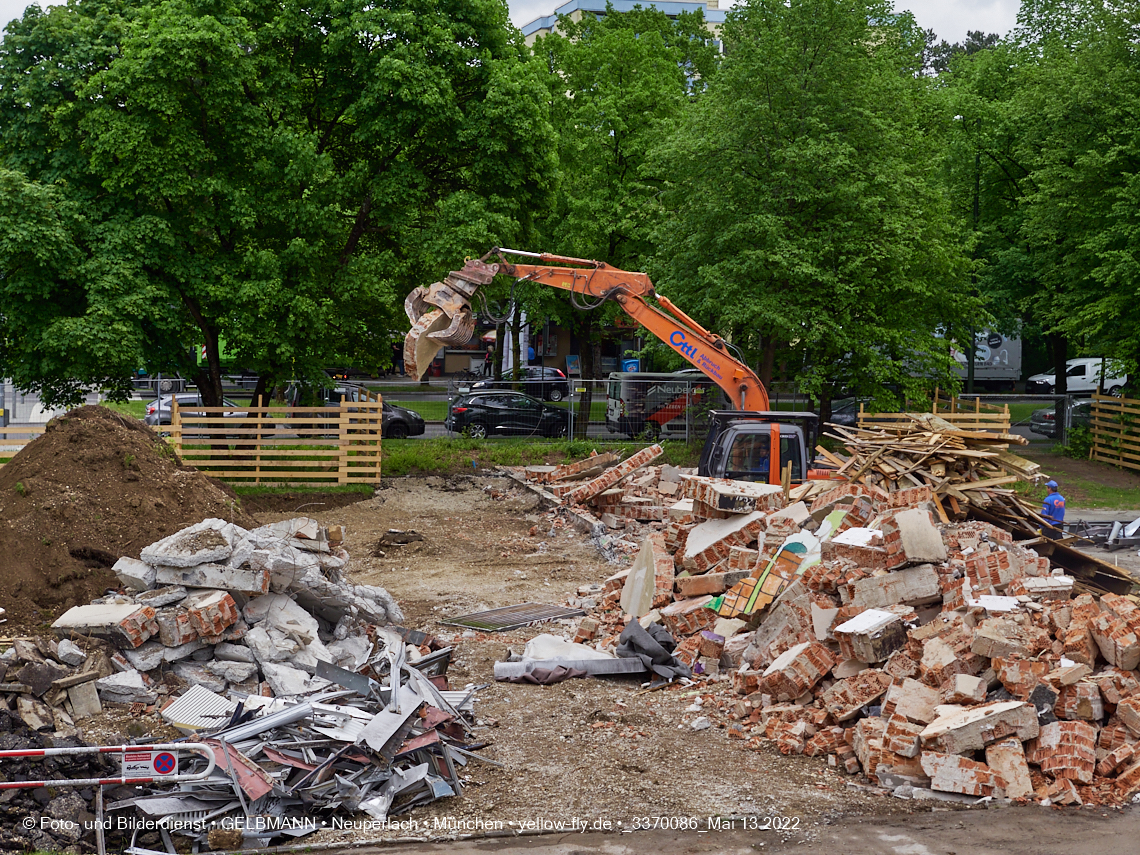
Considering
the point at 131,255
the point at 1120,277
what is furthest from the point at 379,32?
the point at 1120,277

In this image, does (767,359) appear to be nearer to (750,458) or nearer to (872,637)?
(750,458)

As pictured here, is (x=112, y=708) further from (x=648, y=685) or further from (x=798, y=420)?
(x=798, y=420)

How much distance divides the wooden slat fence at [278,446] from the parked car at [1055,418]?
18950 millimetres

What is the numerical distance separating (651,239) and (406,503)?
1003cm

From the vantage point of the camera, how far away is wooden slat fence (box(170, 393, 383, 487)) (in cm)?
2117

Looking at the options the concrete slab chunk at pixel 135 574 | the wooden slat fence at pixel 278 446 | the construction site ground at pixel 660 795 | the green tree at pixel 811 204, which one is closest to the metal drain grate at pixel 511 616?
the construction site ground at pixel 660 795

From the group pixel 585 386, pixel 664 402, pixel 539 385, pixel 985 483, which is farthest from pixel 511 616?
pixel 539 385

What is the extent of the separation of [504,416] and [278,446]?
26.7ft

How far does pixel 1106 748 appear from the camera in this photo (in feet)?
24.7

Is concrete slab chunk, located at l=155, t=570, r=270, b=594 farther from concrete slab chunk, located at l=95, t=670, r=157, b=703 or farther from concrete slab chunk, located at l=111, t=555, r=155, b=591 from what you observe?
concrete slab chunk, located at l=95, t=670, r=157, b=703

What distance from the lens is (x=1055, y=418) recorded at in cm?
2941

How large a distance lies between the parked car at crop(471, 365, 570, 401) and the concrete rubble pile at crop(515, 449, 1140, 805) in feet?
50.1

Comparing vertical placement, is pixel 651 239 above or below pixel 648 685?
above

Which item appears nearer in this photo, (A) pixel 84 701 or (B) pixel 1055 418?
(A) pixel 84 701
